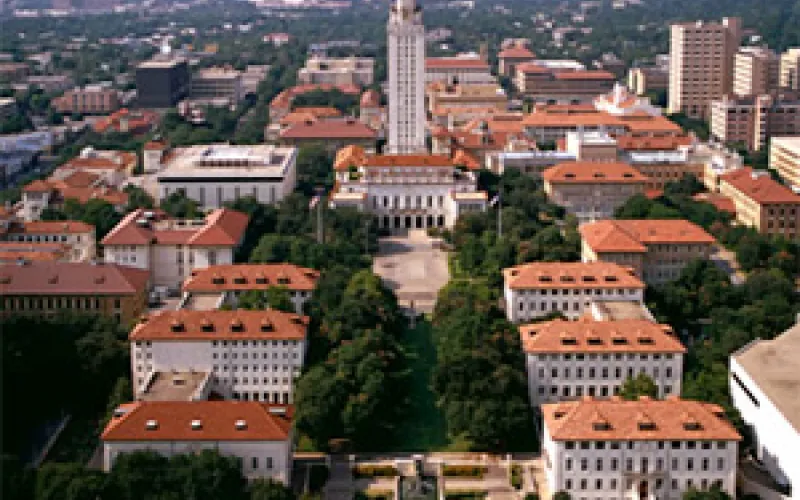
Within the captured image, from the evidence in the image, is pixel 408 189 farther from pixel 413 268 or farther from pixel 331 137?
pixel 331 137

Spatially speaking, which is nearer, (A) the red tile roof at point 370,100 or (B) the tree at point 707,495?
(B) the tree at point 707,495

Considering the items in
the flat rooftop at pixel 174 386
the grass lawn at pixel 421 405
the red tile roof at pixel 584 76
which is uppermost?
the red tile roof at pixel 584 76

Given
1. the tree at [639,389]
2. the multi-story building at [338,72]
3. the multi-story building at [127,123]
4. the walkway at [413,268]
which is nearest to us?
the tree at [639,389]

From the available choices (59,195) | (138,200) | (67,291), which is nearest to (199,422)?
(67,291)

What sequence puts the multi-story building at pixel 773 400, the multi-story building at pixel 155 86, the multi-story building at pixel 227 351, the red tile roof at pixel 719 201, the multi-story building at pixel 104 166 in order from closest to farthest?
1. the multi-story building at pixel 773 400
2. the multi-story building at pixel 227 351
3. the red tile roof at pixel 719 201
4. the multi-story building at pixel 104 166
5. the multi-story building at pixel 155 86

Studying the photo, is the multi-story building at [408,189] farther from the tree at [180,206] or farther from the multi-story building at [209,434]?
the multi-story building at [209,434]

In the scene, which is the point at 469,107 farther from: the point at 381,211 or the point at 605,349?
the point at 605,349

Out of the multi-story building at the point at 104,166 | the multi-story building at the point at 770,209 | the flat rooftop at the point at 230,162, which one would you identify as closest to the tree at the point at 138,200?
the flat rooftop at the point at 230,162

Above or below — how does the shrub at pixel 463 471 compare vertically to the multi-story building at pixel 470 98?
below

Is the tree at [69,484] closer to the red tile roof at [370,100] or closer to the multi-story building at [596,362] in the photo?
the multi-story building at [596,362]
